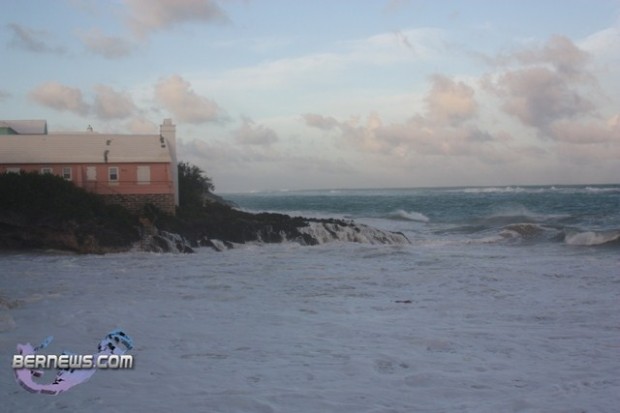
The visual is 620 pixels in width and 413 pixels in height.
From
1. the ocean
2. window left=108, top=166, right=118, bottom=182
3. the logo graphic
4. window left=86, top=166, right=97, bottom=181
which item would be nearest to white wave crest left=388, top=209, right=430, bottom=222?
window left=108, top=166, right=118, bottom=182

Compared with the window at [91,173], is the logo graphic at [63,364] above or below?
below

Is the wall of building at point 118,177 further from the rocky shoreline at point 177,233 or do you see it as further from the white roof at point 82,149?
the rocky shoreline at point 177,233

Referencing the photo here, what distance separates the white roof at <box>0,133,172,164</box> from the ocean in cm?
1165

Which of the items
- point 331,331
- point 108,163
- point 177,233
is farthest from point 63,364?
point 108,163

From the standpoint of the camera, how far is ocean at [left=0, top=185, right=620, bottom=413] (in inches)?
245

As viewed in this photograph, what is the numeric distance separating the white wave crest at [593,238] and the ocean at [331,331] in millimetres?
6557

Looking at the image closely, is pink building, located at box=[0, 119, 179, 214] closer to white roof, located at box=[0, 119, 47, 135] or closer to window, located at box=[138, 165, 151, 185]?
window, located at box=[138, 165, 151, 185]

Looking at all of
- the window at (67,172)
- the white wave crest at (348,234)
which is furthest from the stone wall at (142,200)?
the white wave crest at (348,234)

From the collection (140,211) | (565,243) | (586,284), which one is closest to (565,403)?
(586,284)

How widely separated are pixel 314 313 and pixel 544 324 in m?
3.59

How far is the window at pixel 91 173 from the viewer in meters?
29.6

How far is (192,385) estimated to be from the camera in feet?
21.5

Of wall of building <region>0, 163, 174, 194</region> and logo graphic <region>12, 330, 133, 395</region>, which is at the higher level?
wall of building <region>0, 163, 174, 194</region>

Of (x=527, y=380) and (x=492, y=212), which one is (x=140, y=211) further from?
(x=492, y=212)
